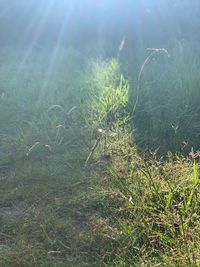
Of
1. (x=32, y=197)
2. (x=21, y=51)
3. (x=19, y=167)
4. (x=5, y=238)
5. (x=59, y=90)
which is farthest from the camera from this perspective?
(x=21, y=51)

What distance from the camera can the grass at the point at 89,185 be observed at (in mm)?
2254

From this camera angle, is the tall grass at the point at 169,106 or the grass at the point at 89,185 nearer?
the grass at the point at 89,185

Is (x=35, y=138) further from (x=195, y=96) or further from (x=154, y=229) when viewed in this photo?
(x=154, y=229)

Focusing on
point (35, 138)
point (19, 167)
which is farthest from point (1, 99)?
point (19, 167)

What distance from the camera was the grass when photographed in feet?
7.39

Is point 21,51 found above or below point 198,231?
below

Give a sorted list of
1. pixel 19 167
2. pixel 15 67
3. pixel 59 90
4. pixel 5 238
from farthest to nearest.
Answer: pixel 15 67 < pixel 59 90 < pixel 19 167 < pixel 5 238

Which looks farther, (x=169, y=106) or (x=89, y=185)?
(x=169, y=106)

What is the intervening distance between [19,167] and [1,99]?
1.52 m

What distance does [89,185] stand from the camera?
9.77 ft

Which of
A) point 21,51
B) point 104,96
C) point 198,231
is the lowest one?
point 21,51

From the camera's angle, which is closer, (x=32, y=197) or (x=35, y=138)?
(x=32, y=197)

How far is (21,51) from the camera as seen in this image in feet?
20.1

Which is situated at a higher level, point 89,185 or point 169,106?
point 169,106
